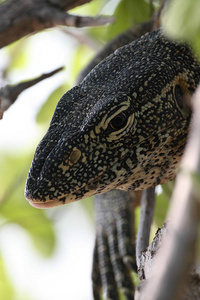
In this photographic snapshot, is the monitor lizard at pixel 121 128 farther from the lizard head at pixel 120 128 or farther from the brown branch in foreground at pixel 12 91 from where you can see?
the brown branch in foreground at pixel 12 91

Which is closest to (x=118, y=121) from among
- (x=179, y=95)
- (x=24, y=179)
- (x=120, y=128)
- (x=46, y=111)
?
(x=120, y=128)

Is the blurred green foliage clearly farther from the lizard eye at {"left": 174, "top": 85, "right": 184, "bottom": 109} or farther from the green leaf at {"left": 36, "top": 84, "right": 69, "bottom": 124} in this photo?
the lizard eye at {"left": 174, "top": 85, "right": 184, "bottom": 109}

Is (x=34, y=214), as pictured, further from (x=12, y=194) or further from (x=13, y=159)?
(x=13, y=159)

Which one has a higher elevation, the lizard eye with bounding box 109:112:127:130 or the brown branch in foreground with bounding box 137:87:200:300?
the brown branch in foreground with bounding box 137:87:200:300

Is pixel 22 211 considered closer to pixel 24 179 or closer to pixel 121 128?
pixel 24 179

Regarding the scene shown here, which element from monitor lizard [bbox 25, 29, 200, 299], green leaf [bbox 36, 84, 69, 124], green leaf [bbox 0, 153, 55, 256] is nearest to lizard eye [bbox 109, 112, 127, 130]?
monitor lizard [bbox 25, 29, 200, 299]
